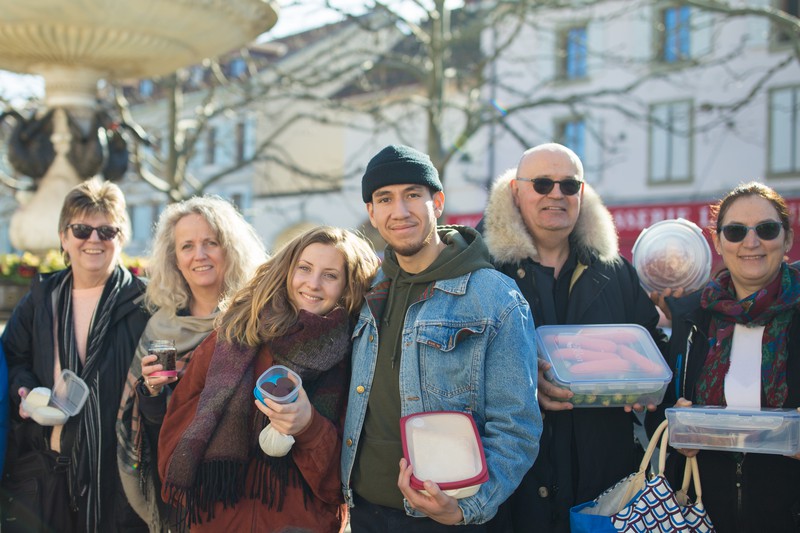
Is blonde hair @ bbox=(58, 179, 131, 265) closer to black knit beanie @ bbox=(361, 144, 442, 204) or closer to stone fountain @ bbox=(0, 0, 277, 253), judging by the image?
black knit beanie @ bbox=(361, 144, 442, 204)

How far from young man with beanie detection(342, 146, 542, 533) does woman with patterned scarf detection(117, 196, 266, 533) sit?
95cm

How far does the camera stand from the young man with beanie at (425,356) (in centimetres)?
263

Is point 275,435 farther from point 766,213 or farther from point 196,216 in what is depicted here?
point 766,213

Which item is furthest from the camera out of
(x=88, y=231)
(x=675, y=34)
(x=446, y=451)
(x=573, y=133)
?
(x=573, y=133)

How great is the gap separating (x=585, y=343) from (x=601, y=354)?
0.08m

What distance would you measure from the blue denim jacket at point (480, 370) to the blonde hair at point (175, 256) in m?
1.15

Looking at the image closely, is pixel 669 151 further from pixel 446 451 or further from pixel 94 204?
pixel 446 451

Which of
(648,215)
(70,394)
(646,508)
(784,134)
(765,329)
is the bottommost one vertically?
(646,508)

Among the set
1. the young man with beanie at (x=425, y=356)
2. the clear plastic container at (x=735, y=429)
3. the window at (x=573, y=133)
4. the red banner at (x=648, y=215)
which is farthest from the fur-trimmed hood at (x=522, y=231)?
the window at (x=573, y=133)

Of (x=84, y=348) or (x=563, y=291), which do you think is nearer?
(x=563, y=291)

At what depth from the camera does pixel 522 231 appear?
332 centimetres

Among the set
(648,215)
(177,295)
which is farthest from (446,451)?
(648,215)

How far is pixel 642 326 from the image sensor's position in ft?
10.7

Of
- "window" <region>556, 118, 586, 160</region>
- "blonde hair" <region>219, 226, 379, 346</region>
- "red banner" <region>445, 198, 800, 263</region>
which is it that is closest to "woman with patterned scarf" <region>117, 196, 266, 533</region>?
"blonde hair" <region>219, 226, 379, 346</region>
